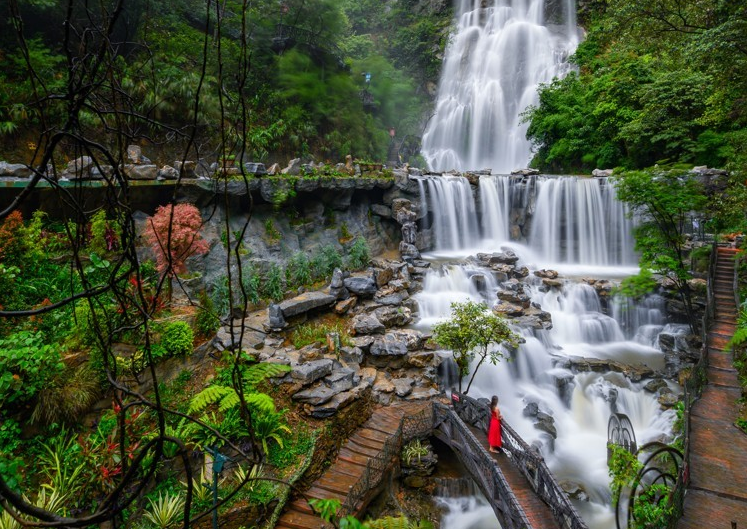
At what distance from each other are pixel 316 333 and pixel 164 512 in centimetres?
547

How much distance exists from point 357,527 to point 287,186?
42.0 feet

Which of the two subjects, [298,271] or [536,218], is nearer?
[298,271]

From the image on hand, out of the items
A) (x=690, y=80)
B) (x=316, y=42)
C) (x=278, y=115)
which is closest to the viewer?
(x=690, y=80)

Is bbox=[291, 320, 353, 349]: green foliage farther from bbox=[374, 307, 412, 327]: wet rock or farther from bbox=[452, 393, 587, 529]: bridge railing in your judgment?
bbox=[452, 393, 587, 529]: bridge railing

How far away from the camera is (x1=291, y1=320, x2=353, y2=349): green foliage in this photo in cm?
998

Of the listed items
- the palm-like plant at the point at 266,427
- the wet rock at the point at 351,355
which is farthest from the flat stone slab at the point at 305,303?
the palm-like plant at the point at 266,427

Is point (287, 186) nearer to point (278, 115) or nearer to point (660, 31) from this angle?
point (278, 115)

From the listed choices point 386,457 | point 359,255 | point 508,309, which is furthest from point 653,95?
point 386,457

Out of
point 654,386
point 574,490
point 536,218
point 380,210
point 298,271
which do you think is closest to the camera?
point 574,490

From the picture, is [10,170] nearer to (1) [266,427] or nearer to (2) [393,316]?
(1) [266,427]

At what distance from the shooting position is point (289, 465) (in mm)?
6496

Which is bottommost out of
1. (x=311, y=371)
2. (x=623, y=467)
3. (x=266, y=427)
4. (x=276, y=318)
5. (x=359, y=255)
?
(x=623, y=467)

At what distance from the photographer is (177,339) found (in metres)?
7.78

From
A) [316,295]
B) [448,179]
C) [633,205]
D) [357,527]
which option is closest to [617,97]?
[448,179]
